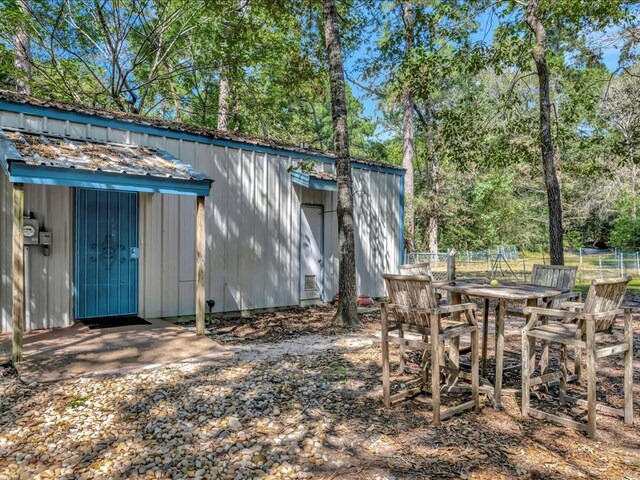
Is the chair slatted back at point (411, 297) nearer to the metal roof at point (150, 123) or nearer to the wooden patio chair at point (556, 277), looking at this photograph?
the wooden patio chair at point (556, 277)

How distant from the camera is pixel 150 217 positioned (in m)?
6.27

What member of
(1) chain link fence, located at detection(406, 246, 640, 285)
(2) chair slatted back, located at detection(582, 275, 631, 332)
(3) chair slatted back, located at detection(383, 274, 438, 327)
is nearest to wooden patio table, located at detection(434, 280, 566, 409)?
(2) chair slatted back, located at detection(582, 275, 631, 332)

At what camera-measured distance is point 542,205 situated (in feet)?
88.2

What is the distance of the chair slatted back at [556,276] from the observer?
459 centimetres

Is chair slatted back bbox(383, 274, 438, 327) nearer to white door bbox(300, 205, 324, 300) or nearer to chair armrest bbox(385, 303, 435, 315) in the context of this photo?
chair armrest bbox(385, 303, 435, 315)

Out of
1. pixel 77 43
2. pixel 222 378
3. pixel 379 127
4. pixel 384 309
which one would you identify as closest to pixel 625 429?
pixel 384 309

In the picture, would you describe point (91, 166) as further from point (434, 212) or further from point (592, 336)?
point (434, 212)

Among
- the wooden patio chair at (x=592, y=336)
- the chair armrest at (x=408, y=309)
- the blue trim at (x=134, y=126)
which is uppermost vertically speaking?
the blue trim at (x=134, y=126)

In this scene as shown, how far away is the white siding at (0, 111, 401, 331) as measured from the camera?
5.42 metres

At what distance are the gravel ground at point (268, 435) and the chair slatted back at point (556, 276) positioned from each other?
110 centimetres

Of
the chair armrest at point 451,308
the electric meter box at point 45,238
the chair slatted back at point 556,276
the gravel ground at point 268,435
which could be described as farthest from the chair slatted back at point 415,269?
the electric meter box at point 45,238

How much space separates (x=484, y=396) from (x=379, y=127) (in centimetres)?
2371

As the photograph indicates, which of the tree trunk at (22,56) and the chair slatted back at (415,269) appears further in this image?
the tree trunk at (22,56)

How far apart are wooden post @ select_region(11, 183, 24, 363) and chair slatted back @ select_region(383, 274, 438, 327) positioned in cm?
347
